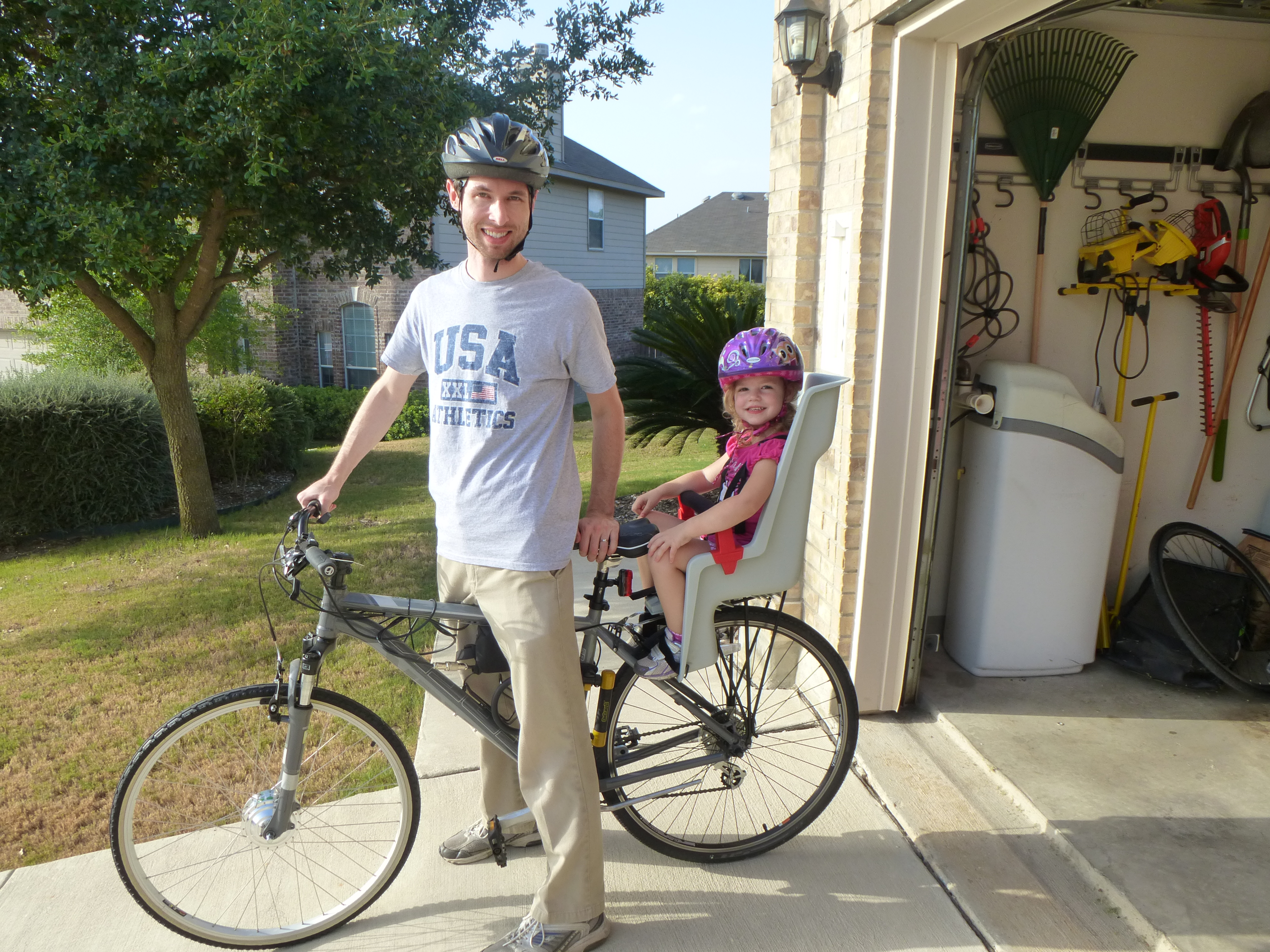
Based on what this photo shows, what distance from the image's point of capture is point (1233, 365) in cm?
400

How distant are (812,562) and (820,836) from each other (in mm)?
1205

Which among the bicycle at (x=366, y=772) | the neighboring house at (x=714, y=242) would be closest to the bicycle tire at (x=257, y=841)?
the bicycle at (x=366, y=772)

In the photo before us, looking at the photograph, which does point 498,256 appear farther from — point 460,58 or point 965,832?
point 460,58

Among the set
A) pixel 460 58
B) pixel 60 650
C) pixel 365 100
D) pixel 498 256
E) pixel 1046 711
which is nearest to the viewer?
pixel 498 256

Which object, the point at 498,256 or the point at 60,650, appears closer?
the point at 498,256

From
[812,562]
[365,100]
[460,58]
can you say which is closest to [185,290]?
[460,58]

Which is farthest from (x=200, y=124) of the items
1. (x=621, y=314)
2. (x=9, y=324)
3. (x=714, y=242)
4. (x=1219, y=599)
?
(x=714, y=242)

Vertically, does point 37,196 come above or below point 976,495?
above

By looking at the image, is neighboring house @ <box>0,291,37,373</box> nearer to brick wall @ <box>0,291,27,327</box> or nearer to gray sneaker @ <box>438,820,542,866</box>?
brick wall @ <box>0,291,27,327</box>

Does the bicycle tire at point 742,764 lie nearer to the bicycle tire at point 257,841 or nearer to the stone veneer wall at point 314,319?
the bicycle tire at point 257,841

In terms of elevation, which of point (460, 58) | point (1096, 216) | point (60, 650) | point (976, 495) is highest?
point (460, 58)

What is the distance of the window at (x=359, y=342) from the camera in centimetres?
1712

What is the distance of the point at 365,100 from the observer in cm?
604

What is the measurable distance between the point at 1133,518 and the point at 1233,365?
759 millimetres
